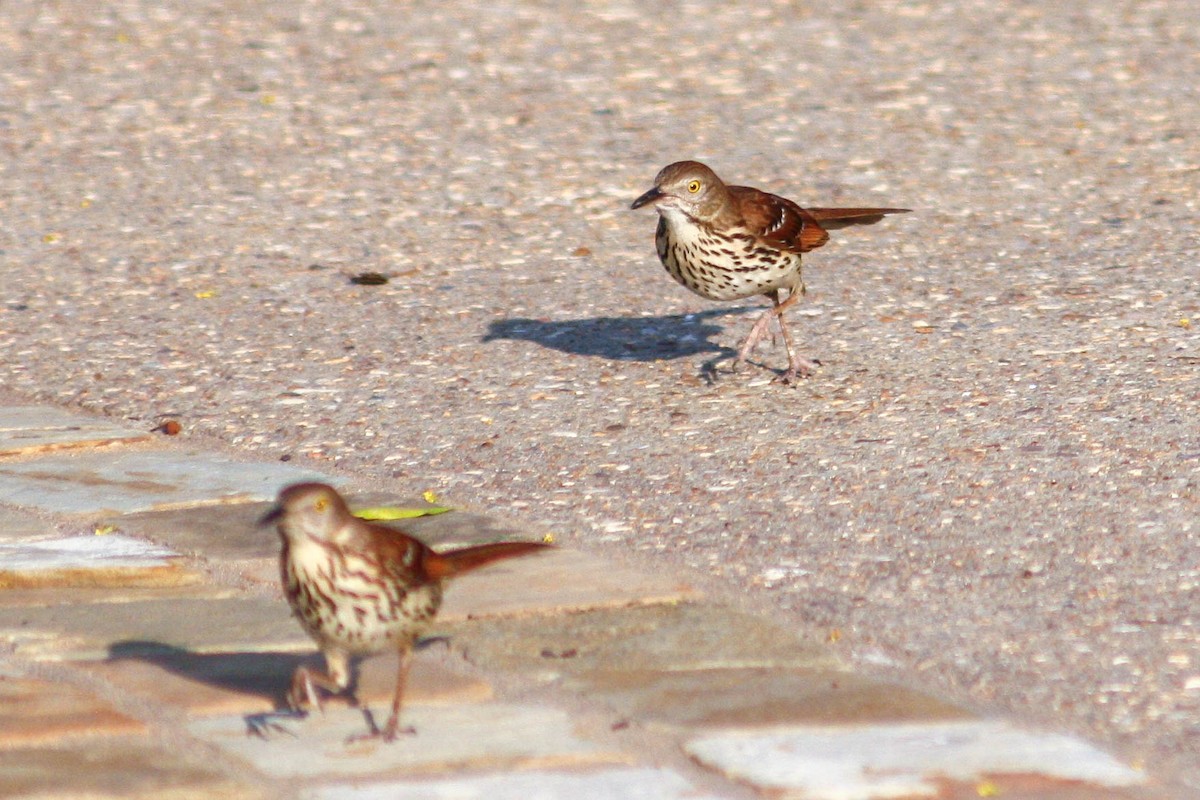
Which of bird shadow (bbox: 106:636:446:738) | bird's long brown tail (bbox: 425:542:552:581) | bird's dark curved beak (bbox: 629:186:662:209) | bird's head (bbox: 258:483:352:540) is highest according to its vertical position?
bird's head (bbox: 258:483:352:540)

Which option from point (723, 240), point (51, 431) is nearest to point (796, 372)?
point (723, 240)

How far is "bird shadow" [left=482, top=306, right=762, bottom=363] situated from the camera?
775 centimetres

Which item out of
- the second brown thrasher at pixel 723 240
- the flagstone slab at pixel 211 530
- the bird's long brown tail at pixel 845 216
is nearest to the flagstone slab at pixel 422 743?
the flagstone slab at pixel 211 530

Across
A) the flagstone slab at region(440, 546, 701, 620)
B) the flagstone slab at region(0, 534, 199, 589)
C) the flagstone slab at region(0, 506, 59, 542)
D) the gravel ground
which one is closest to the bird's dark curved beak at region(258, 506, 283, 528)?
the flagstone slab at region(440, 546, 701, 620)

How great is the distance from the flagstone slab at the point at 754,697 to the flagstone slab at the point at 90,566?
4.58ft

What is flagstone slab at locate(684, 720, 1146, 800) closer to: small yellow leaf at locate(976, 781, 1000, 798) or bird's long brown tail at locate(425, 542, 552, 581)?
small yellow leaf at locate(976, 781, 1000, 798)

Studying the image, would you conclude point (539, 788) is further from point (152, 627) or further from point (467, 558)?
point (152, 627)

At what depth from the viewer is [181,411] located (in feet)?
22.7

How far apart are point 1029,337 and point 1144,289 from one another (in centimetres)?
93

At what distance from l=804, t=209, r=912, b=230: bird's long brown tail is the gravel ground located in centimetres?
44

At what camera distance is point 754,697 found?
163 inches

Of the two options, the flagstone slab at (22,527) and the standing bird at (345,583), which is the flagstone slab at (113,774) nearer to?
the standing bird at (345,583)

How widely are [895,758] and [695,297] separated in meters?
5.04

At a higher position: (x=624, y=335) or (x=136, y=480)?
(x=136, y=480)
